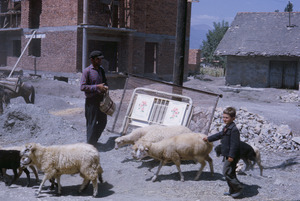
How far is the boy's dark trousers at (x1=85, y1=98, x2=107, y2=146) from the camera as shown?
26.2 feet

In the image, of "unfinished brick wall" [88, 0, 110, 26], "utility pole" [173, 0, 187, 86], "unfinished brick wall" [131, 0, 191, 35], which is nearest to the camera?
"utility pole" [173, 0, 187, 86]

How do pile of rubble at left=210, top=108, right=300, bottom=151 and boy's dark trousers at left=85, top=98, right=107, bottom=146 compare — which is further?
pile of rubble at left=210, top=108, right=300, bottom=151

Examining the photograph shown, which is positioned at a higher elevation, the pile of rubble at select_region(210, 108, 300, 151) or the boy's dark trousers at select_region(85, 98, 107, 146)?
the boy's dark trousers at select_region(85, 98, 107, 146)

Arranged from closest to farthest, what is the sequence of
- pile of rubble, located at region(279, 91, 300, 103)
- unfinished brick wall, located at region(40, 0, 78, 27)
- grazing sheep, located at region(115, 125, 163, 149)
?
grazing sheep, located at region(115, 125, 163, 149), pile of rubble, located at region(279, 91, 300, 103), unfinished brick wall, located at region(40, 0, 78, 27)

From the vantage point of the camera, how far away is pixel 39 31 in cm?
2430

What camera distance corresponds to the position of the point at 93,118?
316 inches

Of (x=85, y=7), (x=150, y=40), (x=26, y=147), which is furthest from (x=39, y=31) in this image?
(x=26, y=147)

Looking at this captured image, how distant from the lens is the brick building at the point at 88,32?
72.8 feet

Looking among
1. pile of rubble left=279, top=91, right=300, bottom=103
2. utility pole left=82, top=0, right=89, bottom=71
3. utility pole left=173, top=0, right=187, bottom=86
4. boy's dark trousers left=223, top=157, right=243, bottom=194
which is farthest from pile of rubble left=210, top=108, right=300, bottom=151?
utility pole left=82, top=0, right=89, bottom=71

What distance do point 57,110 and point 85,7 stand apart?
9.05m

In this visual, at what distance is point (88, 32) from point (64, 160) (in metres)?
17.1

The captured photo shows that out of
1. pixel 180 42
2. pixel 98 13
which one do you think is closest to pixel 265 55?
pixel 98 13

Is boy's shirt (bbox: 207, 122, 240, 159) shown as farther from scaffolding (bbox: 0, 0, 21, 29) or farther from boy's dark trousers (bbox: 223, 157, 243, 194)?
scaffolding (bbox: 0, 0, 21, 29)

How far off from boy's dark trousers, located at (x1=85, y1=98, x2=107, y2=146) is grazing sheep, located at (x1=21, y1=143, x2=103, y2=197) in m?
1.98
